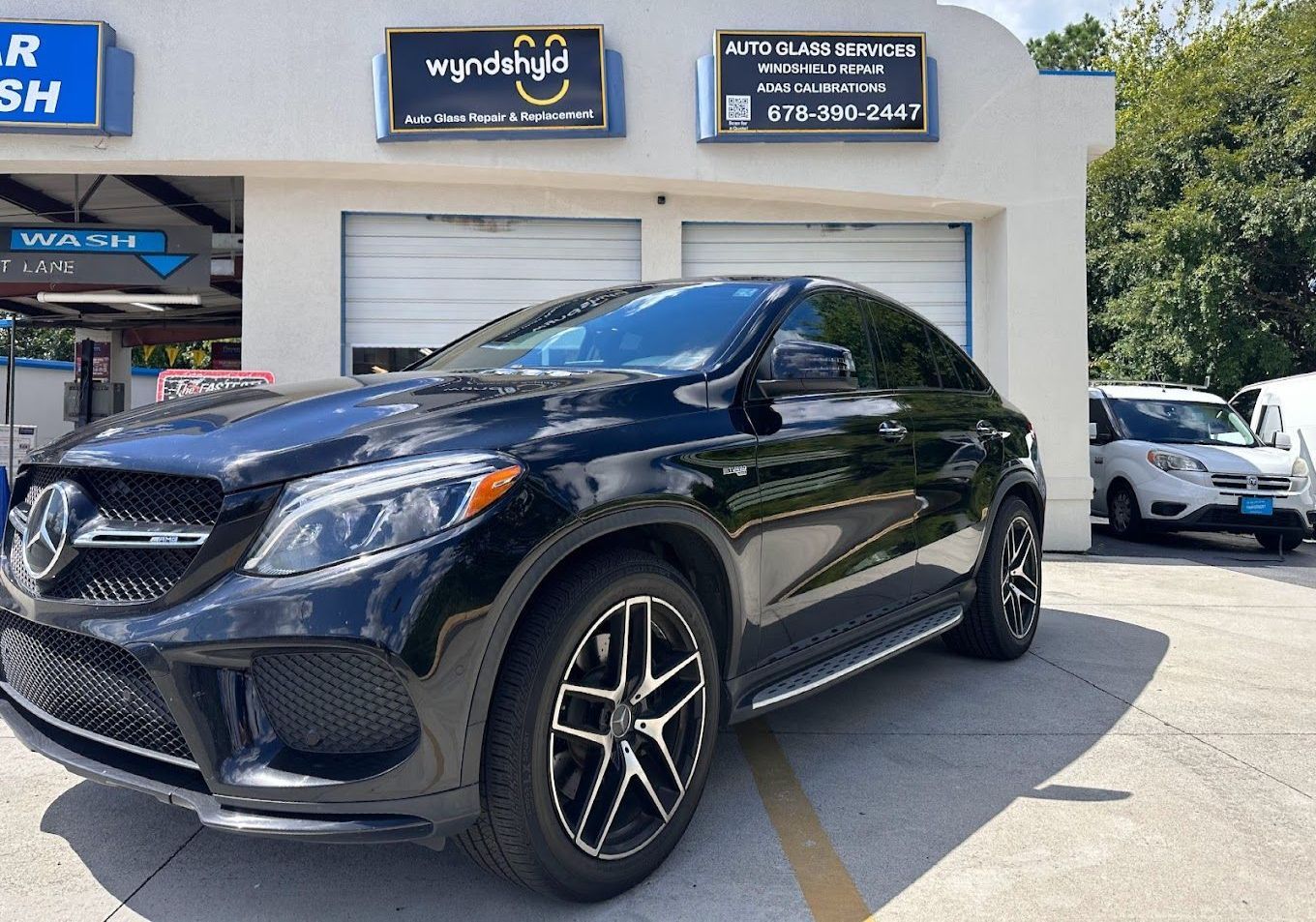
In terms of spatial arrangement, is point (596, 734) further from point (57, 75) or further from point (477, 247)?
point (57, 75)

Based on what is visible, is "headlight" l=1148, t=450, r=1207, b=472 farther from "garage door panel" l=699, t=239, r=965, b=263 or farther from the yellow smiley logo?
the yellow smiley logo

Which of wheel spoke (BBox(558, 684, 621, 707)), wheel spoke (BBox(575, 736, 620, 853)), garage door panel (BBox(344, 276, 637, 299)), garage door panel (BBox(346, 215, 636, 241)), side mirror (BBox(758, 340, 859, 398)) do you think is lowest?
wheel spoke (BBox(575, 736, 620, 853))

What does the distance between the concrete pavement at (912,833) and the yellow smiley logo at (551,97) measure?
6.05 m

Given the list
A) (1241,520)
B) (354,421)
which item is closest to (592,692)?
(354,421)

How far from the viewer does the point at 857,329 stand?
403 centimetres

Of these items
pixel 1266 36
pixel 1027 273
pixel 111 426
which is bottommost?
pixel 111 426

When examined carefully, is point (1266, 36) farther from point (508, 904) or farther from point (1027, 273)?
point (508, 904)

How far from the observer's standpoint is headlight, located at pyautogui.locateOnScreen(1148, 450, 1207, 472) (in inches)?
405

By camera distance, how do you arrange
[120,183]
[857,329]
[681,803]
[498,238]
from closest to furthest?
[681,803]
[857,329]
[498,238]
[120,183]

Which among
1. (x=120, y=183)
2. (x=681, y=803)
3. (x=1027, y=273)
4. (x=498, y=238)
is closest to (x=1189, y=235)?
(x=1027, y=273)

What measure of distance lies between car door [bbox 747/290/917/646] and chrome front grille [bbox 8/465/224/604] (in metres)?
1.58

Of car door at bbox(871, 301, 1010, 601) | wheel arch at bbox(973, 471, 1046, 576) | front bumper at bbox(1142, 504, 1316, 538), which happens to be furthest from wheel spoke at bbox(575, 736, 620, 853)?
front bumper at bbox(1142, 504, 1316, 538)

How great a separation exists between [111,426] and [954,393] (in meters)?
3.44

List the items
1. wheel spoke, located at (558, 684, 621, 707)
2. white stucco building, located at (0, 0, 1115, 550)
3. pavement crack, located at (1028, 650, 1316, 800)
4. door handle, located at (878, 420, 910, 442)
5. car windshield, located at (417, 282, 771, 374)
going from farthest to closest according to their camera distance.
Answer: white stucco building, located at (0, 0, 1115, 550), door handle, located at (878, 420, 910, 442), pavement crack, located at (1028, 650, 1316, 800), car windshield, located at (417, 282, 771, 374), wheel spoke, located at (558, 684, 621, 707)
